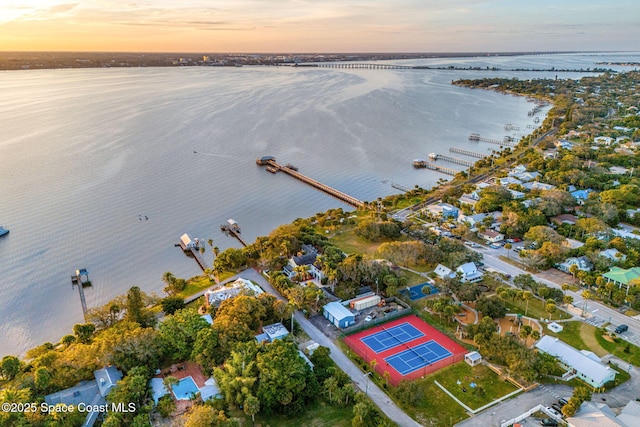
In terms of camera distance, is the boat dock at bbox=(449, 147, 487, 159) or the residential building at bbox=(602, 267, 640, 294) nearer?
the residential building at bbox=(602, 267, 640, 294)

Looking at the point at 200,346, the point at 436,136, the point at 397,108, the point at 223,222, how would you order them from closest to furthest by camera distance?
the point at 200,346, the point at 223,222, the point at 436,136, the point at 397,108

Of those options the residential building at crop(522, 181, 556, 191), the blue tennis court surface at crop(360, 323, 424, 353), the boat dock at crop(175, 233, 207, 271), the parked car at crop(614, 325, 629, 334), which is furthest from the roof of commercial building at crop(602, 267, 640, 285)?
the boat dock at crop(175, 233, 207, 271)

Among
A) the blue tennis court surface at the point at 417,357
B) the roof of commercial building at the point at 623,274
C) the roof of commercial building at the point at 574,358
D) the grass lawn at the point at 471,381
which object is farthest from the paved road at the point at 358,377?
the roof of commercial building at the point at 623,274

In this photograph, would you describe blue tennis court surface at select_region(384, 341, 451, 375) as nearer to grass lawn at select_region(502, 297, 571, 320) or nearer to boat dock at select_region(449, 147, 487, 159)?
grass lawn at select_region(502, 297, 571, 320)

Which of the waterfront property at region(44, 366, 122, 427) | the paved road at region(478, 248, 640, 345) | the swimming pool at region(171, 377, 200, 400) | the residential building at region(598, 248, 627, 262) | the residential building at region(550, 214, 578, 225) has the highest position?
the residential building at region(598, 248, 627, 262)

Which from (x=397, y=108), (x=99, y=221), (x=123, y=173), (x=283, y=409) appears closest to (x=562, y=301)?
(x=283, y=409)

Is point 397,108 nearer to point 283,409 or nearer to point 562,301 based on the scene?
point 562,301

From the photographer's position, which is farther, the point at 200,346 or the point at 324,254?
the point at 324,254

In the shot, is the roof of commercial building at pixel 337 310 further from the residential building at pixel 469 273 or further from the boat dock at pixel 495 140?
the boat dock at pixel 495 140
